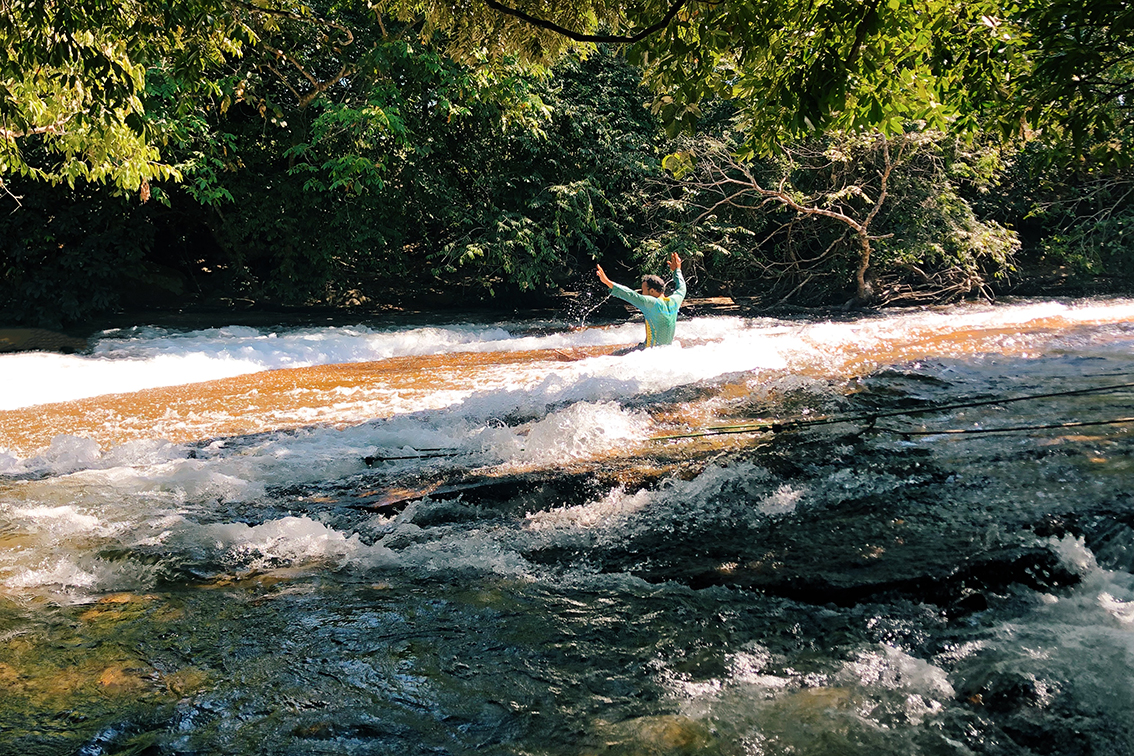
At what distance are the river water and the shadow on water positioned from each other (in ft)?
0.05

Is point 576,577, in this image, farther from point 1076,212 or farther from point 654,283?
point 1076,212

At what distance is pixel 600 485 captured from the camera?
17.8 ft

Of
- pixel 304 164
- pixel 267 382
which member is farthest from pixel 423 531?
pixel 304 164

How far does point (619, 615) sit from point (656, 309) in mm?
6953

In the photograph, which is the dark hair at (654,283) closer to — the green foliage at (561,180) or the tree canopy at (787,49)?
the tree canopy at (787,49)

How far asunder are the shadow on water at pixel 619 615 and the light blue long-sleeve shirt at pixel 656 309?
4.47m

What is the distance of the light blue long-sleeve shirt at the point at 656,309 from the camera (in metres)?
10.1

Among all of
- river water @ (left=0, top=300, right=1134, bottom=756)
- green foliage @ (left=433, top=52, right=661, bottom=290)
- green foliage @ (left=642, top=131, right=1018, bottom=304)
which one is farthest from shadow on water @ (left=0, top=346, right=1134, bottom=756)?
green foliage @ (left=642, top=131, right=1018, bottom=304)

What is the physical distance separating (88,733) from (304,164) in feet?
45.3

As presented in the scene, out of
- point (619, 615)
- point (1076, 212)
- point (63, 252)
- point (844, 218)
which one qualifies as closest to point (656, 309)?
point (619, 615)

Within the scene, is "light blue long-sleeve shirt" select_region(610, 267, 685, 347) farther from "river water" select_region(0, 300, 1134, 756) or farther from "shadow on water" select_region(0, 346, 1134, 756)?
"shadow on water" select_region(0, 346, 1134, 756)

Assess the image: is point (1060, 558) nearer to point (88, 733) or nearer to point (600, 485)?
point (600, 485)

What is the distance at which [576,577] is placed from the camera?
4031 mm

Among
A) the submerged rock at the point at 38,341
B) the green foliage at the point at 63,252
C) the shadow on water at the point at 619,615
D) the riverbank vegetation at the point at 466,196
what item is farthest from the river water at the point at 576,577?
the green foliage at the point at 63,252
